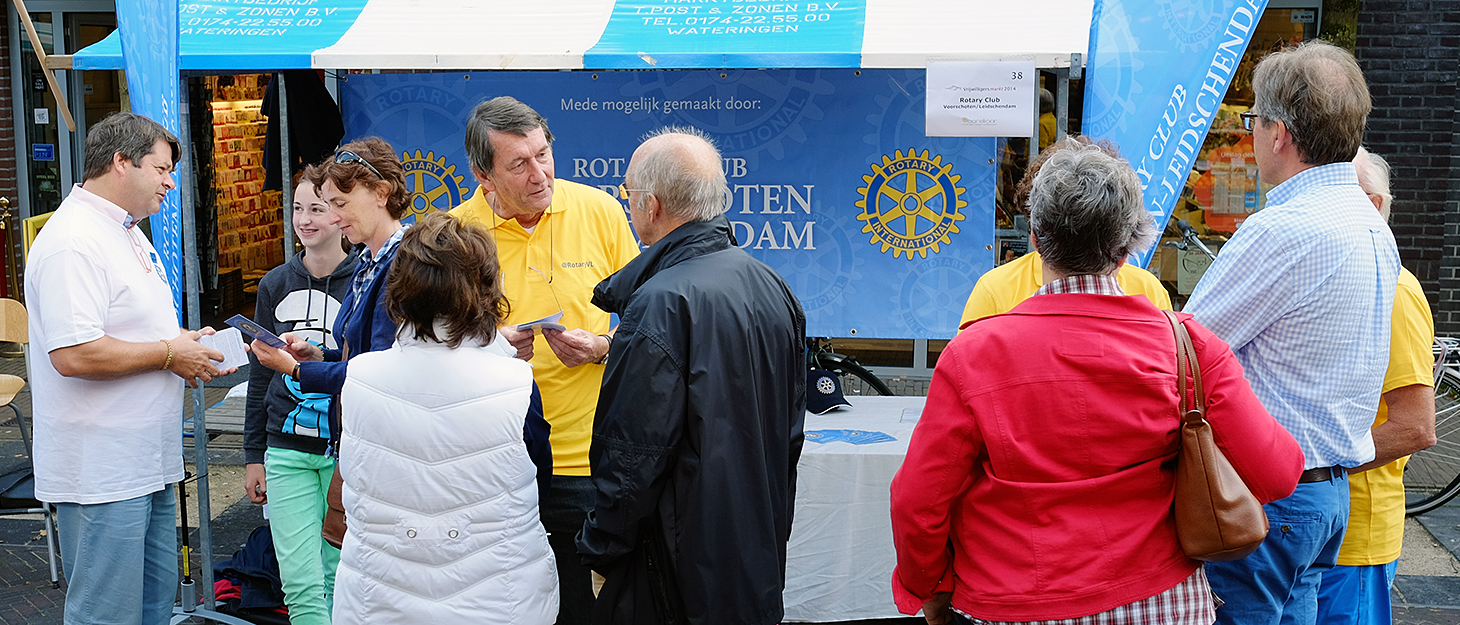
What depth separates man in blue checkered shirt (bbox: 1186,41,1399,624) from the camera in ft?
8.05

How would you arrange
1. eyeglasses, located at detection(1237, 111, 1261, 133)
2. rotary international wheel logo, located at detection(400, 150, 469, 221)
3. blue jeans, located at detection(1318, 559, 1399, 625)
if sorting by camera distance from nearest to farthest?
eyeglasses, located at detection(1237, 111, 1261, 133) < blue jeans, located at detection(1318, 559, 1399, 625) < rotary international wheel logo, located at detection(400, 150, 469, 221)

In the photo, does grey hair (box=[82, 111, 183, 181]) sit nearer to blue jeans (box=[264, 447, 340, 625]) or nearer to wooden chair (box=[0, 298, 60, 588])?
blue jeans (box=[264, 447, 340, 625])

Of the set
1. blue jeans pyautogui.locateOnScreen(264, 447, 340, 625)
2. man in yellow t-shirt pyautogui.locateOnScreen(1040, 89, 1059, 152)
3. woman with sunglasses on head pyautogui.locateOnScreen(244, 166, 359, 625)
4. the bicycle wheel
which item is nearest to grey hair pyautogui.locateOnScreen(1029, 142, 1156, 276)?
woman with sunglasses on head pyautogui.locateOnScreen(244, 166, 359, 625)

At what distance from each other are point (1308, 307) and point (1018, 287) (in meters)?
0.84

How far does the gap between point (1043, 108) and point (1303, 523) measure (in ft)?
17.1

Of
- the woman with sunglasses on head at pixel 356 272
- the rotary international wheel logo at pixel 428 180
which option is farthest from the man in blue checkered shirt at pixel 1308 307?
the rotary international wheel logo at pixel 428 180

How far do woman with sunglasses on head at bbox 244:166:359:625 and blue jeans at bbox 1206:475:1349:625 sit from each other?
8.14 ft

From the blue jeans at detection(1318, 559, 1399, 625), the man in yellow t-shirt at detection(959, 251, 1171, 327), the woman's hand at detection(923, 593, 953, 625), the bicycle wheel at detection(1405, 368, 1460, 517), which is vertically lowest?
the bicycle wheel at detection(1405, 368, 1460, 517)

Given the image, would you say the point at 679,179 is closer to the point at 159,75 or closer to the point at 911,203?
the point at 159,75

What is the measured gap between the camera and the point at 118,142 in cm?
334

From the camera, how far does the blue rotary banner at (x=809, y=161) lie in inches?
200

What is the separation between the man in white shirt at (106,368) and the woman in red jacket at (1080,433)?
238cm

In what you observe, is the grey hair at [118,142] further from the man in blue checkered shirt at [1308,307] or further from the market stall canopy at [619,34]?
the man in blue checkered shirt at [1308,307]

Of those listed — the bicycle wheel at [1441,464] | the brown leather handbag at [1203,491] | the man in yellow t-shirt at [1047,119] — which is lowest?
the bicycle wheel at [1441,464]
